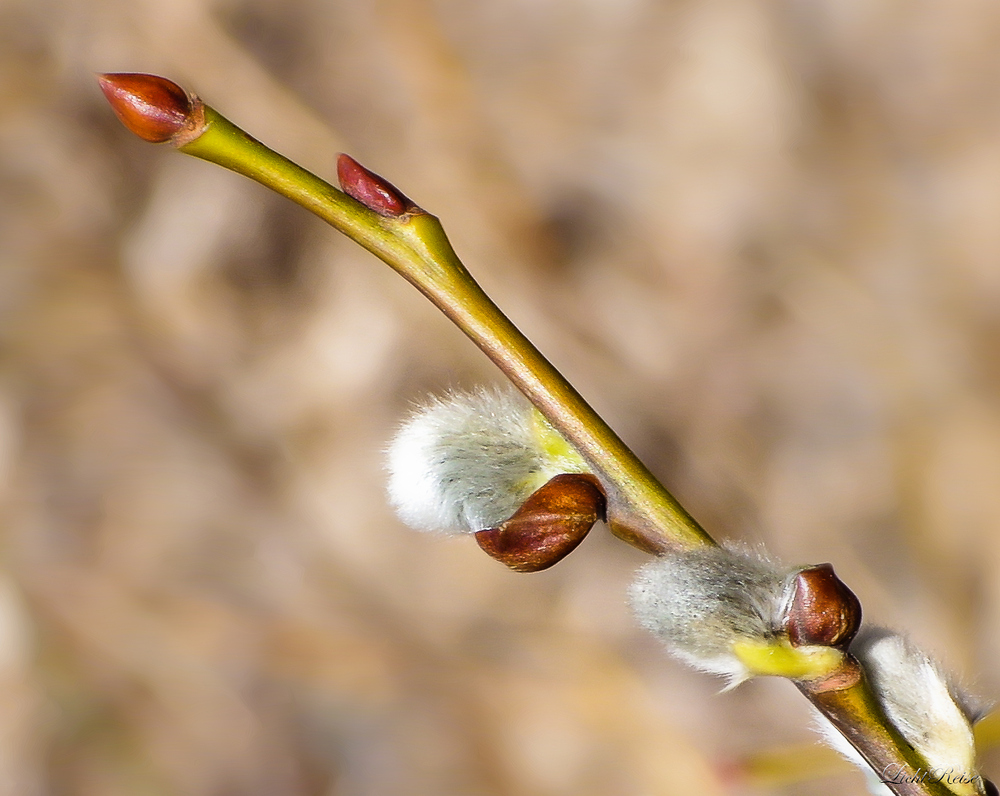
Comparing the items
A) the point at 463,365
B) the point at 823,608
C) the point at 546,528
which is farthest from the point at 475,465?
the point at 463,365

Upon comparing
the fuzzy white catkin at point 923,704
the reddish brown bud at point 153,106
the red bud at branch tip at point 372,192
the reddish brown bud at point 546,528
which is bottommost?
the fuzzy white catkin at point 923,704

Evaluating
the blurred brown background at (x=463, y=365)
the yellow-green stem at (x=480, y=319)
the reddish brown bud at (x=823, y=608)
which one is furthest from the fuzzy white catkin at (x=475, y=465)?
the blurred brown background at (x=463, y=365)

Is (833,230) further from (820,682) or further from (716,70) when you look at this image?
(820,682)

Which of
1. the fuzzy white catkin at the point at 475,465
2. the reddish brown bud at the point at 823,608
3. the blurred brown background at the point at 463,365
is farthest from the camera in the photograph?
the blurred brown background at the point at 463,365

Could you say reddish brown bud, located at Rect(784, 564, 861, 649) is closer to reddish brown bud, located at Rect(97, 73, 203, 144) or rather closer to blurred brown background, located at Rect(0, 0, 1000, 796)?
reddish brown bud, located at Rect(97, 73, 203, 144)

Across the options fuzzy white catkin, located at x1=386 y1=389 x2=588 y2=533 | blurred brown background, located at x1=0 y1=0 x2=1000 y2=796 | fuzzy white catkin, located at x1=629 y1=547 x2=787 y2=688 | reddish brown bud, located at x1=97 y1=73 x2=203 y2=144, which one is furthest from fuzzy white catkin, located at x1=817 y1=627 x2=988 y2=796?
blurred brown background, located at x1=0 y1=0 x2=1000 y2=796

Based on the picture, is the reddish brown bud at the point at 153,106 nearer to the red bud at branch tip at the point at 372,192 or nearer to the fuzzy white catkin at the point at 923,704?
the red bud at branch tip at the point at 372,192

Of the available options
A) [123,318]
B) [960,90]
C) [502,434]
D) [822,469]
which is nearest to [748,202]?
[960,90]

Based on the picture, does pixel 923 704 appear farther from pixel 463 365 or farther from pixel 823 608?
pixel 463 365
